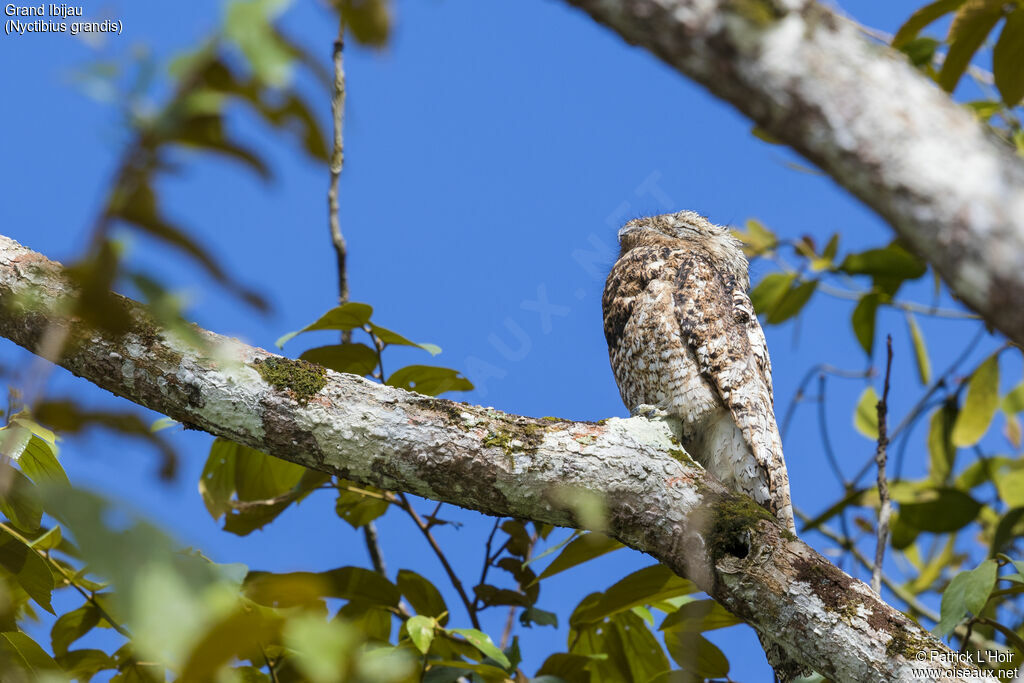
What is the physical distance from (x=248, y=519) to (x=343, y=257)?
855 mm

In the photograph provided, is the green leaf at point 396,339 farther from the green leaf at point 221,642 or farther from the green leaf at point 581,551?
the green leaf at point 221,642

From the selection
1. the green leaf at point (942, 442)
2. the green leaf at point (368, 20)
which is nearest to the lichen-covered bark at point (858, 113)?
the green leaf at point (368, 20)

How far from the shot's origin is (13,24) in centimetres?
259

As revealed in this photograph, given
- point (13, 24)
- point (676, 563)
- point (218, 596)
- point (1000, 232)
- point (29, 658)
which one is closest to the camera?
point (218, 596)

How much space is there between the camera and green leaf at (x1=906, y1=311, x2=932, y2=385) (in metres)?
3.88

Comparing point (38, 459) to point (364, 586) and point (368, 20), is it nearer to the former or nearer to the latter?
point (364, 586)

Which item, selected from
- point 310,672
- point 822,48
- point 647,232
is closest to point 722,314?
point 647,232

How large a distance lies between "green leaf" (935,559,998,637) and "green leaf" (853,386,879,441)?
6.26ft

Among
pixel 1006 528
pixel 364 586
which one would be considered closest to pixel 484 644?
pixel 364 586

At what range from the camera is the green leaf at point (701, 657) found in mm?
2256

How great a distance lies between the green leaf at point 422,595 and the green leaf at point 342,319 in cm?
69

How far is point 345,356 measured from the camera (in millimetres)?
2555

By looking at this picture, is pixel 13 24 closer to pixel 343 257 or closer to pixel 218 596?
pixel 343 257

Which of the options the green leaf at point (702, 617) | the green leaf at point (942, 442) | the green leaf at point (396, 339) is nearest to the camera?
the green leaf at point (702, 617)
